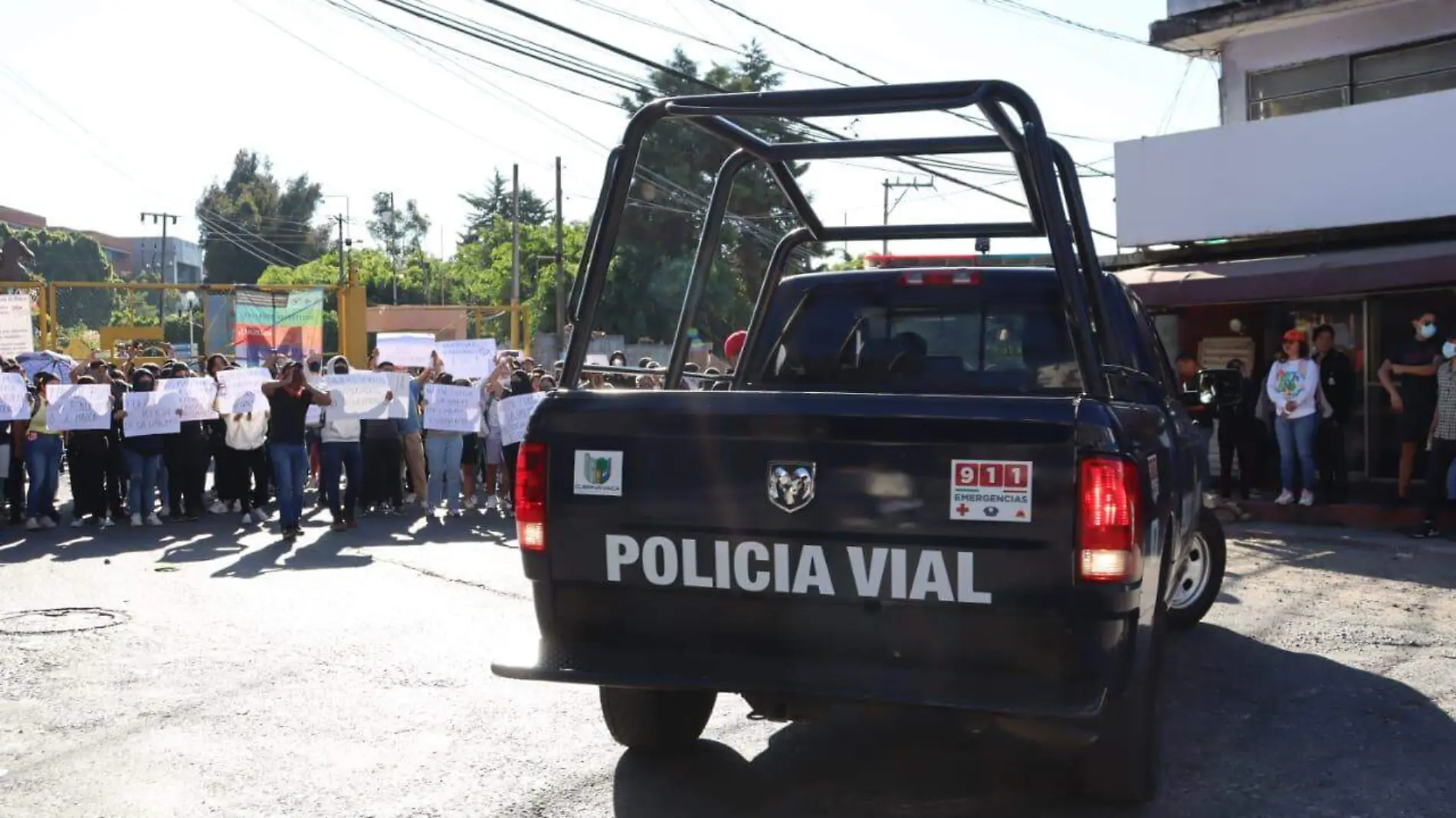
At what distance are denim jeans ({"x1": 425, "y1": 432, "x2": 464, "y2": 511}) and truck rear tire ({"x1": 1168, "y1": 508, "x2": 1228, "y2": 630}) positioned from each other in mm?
9492

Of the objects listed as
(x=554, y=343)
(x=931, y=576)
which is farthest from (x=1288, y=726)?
(x=554, y=343)

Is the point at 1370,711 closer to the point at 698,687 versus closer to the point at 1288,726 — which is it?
the point at 1288,726

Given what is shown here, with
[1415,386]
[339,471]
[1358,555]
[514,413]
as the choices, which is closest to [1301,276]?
[1415,386]

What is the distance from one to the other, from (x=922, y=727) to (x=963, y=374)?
4.75ft

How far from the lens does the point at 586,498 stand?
429cm

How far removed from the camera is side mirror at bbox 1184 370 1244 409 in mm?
7074

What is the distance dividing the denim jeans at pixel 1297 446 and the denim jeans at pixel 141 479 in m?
12.0

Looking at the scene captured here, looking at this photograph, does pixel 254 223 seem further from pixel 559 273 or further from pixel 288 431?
pixel 288 431

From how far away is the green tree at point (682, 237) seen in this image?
48844 millimetres

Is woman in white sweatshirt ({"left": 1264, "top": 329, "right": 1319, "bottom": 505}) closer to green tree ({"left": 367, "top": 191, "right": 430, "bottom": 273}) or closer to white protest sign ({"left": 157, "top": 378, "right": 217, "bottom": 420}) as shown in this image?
white protest sign ({"left": 157, "top": 378, "right": 217, "bottom": 420})

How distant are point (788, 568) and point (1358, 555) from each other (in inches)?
354

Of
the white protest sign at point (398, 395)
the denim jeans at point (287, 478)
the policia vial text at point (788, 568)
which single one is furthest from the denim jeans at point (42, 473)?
the policia vial text at point (788, 568)

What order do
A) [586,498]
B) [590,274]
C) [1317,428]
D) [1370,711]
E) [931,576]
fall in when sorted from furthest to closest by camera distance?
[1317,428] < [1370,711] < [590,274] < [586,498] < [931,576]

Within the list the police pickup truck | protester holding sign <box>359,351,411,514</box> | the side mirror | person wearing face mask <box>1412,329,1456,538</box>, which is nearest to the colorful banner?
protester holding sign <box>359,351,411,514</box>
